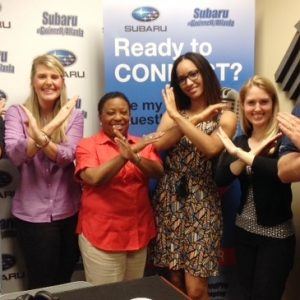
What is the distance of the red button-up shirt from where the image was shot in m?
2.38

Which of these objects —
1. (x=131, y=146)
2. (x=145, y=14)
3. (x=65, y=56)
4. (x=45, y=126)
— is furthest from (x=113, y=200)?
(x=145, y=14)

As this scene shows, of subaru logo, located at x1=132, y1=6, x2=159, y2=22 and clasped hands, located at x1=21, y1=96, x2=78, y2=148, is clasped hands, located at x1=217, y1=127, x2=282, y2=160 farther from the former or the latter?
subaru logo, located at x1=132, y1=6, x2=159, y2=22

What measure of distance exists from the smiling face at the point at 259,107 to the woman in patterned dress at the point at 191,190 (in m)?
0.15

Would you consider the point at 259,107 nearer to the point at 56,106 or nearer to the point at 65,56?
the point at 56,106

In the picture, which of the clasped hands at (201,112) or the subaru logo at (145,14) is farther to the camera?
the subaru logo at (145,14)

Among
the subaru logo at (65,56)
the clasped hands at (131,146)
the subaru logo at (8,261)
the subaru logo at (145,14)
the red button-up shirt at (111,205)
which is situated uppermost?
the subaru logo at (145,14)

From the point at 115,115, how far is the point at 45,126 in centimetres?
40

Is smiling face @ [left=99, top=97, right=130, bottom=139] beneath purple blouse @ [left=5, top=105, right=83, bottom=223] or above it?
above

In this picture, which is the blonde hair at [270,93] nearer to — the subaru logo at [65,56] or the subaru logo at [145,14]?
the subaru logo at [145,14]

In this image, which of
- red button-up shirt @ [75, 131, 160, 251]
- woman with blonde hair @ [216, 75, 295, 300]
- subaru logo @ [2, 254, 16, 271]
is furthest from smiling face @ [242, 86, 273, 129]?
subaru logo @ [2, 254, 16, 271]

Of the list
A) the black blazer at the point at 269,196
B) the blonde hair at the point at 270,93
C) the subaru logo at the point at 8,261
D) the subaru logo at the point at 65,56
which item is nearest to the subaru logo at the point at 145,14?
the subaru logo at the point at 65,56

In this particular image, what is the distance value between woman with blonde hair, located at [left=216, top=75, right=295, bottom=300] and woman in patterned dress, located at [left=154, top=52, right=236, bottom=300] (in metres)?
0.13

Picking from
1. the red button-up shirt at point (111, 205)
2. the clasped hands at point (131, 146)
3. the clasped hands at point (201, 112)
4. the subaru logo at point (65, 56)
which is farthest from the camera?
the subaru logo at point (65, 56)

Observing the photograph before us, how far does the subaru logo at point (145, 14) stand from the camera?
297 cm
